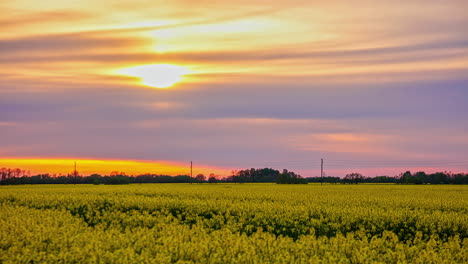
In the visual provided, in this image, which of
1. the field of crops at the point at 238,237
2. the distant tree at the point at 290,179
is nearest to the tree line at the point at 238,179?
the distant tree at the point at 290,179

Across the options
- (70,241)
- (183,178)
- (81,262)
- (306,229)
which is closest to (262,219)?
(306,229)

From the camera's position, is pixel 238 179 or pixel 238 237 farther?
pixel 238 179

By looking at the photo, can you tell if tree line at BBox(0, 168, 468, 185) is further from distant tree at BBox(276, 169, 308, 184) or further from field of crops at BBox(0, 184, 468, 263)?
field of crops at BBox(0, 184, 468, 263)

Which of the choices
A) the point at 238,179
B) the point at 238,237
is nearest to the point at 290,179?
the point at 238,179

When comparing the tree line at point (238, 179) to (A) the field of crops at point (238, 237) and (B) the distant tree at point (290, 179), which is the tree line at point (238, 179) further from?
(A) the field of crops at point (238, 237)

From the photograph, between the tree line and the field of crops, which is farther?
the tree line

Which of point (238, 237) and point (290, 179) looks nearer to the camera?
point (238, 237)

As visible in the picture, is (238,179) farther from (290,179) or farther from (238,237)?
(238,237)

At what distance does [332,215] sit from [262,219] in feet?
10.0

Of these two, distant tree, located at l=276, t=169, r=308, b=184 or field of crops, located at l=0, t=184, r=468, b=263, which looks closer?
field of crops, located at l=0, t=184, r=468, b=263

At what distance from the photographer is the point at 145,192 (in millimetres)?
40094

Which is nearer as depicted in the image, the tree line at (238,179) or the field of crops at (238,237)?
the field of crops at (238,237)

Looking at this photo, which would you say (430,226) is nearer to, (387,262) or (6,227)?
(387,262)

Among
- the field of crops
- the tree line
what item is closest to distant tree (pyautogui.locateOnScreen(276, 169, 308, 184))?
the tree line
